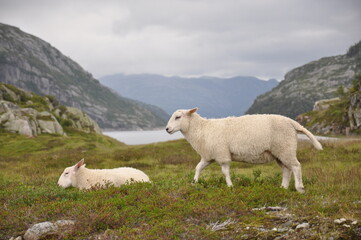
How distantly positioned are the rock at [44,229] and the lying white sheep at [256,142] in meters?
4.67

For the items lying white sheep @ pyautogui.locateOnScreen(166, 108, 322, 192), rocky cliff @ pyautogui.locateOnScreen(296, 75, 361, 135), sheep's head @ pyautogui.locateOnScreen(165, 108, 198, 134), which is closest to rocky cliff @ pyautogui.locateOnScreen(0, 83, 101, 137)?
sheep's head @ pyautogui.locateOnScreen(165, 108, 198, 134)

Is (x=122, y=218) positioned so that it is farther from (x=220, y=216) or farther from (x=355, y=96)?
(x=355, y=96)

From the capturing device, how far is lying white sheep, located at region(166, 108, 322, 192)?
934cm

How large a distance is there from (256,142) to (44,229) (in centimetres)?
634

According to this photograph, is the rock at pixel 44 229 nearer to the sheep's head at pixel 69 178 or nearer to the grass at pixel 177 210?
the grass at pixel 177 210

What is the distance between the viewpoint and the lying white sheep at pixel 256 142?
30.6ft

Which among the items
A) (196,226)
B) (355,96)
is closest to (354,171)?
(196,226)

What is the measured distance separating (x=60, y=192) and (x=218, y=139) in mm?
5190

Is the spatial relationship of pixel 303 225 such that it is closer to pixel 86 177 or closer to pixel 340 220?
pixel 340 220

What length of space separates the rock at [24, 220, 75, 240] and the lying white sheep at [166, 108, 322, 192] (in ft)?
15.3

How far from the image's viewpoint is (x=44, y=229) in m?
6.03

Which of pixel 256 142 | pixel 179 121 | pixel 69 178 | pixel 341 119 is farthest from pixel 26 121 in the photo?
pixel 341 119

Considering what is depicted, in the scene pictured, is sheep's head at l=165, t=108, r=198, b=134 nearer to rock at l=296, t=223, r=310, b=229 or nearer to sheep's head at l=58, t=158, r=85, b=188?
sheep's head at l=58, t=158, r=85, b=188

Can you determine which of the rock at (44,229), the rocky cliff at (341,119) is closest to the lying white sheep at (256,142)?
the rock at (44,229)
